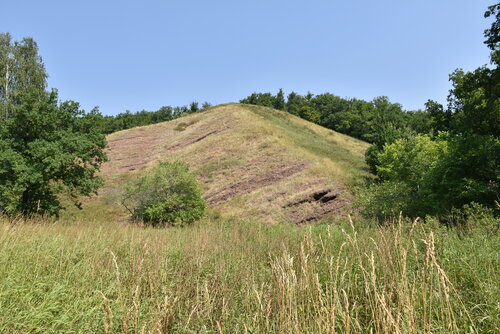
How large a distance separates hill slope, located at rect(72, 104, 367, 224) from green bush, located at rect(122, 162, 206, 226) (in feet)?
15.0

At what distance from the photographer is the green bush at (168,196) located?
2014cm

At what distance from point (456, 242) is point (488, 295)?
2631mm

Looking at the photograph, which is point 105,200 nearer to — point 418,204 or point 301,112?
point 418,204

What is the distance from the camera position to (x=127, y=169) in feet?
135

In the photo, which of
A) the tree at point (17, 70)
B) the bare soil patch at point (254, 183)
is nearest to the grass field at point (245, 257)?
the bare soil patch at point (254, 183)

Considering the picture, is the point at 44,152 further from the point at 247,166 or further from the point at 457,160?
the point at 457,160

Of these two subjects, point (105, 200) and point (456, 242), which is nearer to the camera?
point (456, 242)

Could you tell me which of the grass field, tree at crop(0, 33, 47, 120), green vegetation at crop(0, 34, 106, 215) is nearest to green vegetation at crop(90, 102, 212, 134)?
the grass field

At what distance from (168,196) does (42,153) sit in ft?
24.9

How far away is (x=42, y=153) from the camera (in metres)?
17.2

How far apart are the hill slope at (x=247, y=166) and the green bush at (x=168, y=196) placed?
4568mm

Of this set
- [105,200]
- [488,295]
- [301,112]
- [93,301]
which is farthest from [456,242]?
[301,112]

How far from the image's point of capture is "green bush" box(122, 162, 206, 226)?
2014 centimetres

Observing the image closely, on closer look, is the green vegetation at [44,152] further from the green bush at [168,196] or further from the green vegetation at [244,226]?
the green bush at [168,196]
